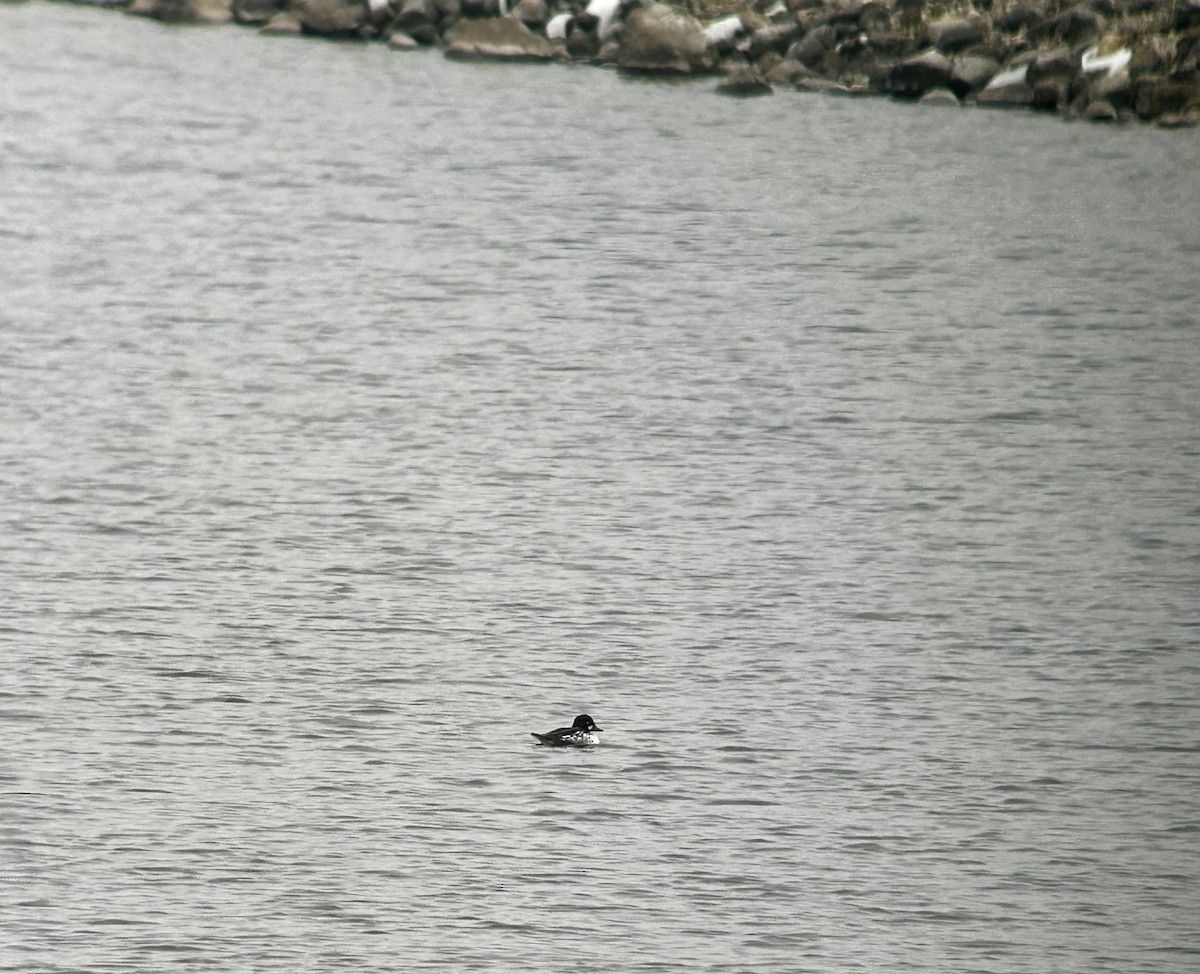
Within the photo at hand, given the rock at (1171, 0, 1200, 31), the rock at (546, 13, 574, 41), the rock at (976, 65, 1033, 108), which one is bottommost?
the rock at (976, 65, 1033, 108)

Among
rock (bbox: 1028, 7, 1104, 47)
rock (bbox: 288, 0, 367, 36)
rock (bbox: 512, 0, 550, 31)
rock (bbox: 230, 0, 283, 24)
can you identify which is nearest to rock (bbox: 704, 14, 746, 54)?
rock (bbox: 512, 0, 550, 31)

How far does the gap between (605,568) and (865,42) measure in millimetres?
41154

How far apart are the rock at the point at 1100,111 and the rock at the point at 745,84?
9.67 metres

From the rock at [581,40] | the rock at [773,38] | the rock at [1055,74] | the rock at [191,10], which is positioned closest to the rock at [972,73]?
the rock at [1055,74]

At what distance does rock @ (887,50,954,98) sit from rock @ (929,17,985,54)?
1.83 ft

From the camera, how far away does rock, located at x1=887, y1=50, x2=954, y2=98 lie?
62969mm

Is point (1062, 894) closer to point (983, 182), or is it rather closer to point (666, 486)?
point (666, 486)

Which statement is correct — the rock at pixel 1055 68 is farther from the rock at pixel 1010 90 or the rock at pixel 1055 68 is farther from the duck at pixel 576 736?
the duck at pixel 576 736

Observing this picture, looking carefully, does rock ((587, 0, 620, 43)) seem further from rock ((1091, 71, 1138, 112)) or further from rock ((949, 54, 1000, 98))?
rock ((1091, 71, 1138, 112))

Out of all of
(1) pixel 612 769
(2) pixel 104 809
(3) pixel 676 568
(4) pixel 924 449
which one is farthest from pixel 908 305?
(2) pixel 104 809

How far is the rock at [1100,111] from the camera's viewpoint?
61.3 metres

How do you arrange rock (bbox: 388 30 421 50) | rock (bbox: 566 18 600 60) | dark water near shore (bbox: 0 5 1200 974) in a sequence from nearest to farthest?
dark water near shore (bbox: 0 5 1200 974) < rock (bbox: 566 18 600 60) < rock (bbox: 388 30 421 50)

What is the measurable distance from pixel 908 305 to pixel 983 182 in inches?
470

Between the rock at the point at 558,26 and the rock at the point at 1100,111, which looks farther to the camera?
the rock at the point at 558,26
